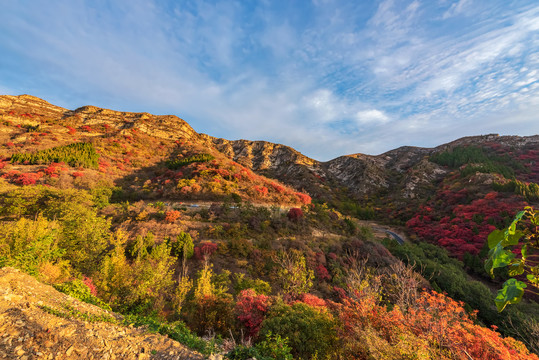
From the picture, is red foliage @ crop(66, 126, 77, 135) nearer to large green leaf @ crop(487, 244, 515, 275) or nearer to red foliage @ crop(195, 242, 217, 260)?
red foliage @ crop(195, 242, 217, 260)

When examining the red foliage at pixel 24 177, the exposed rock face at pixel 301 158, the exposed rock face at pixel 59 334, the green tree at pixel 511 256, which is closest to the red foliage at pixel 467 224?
the exposed rock face at pixel 301 158

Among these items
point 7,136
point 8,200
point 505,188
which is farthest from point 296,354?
point 7,136

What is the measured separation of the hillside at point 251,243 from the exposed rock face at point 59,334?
15 cm

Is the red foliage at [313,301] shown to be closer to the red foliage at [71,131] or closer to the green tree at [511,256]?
the green tree at [511,256]

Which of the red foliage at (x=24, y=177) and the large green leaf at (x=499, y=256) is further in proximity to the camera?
the red foliage at (x=24, y=177)

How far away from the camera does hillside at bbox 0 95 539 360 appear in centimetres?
800

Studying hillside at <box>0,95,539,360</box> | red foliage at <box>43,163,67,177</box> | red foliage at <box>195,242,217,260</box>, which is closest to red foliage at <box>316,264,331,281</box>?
hillside at <box>0,95,539,360</box>

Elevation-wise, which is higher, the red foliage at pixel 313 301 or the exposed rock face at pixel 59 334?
the exposed rock face at pixel 59 334

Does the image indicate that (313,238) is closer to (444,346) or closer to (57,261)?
(444,346)

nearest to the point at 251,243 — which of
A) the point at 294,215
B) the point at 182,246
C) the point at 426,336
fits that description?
the point at 182,246

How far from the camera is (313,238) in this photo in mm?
23484

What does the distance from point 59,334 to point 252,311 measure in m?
6.20

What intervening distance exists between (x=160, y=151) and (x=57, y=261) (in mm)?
44621

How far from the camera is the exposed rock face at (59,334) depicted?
5094 mm
